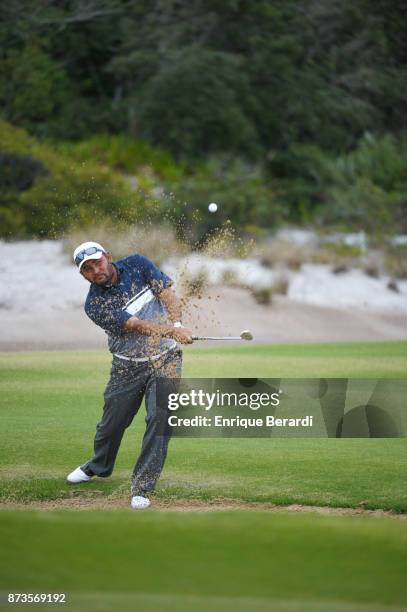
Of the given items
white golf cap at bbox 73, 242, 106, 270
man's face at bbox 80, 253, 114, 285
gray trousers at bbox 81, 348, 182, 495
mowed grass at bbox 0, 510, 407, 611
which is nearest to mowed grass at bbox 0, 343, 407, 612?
mowed grass at bbox 0, 510, 407, 611

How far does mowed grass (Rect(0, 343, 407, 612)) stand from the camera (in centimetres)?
442

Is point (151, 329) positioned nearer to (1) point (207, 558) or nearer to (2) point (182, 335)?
(2) point (182, 335)

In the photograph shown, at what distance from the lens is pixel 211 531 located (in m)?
5.27

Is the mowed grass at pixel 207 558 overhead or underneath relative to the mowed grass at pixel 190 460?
overhead

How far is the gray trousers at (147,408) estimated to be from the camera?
5516mm

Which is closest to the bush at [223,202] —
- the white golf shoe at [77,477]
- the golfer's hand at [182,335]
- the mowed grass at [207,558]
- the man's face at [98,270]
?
the white golf shoe at [77,477]

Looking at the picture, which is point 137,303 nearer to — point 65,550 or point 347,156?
point 65,550

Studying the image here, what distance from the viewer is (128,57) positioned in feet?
80.1

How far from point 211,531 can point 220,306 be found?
9.58m

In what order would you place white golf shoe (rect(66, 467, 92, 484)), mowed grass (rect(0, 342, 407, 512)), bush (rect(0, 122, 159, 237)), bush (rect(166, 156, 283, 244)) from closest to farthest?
mowed grass (rect(0, 342, 407, 512)), white golf shoe (rect(66, 467, 92, 484)), bush (rect(0, 122, 159, 237)), bush (rect(166, 156, 283, 244))

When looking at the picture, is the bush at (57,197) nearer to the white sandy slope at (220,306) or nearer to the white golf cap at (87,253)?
the white sandy slope at (220,306)

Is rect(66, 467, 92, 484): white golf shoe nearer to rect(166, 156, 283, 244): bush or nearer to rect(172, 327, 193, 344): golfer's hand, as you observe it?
rect(172, 327, 193, 344): golfer's hand

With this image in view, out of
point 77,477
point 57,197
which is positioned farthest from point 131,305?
point 57,197

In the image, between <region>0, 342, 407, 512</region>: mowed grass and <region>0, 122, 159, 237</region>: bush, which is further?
<region>0, 122, 159, 237</region>: bush
